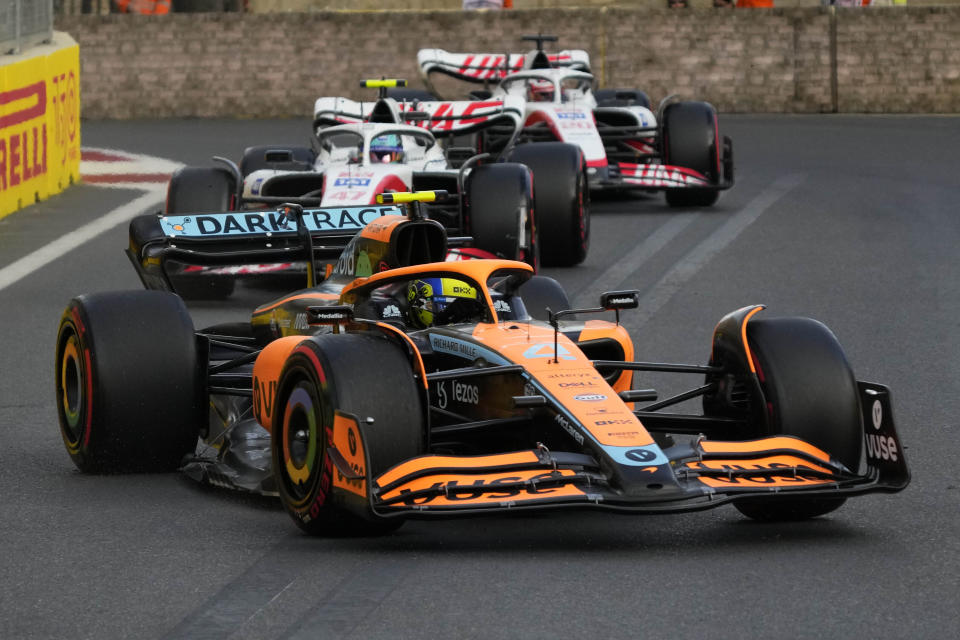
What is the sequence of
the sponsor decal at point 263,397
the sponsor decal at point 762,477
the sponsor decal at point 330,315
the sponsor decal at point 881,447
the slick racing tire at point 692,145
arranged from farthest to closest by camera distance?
the slick racing tire at point 692,145
the sponsor decal at point 263,397
the sponsor decal at point 330,315
the sponsor decal at point 881,447
the sponsor decal at point 762,477

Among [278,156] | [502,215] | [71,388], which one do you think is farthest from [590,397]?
[278,156]

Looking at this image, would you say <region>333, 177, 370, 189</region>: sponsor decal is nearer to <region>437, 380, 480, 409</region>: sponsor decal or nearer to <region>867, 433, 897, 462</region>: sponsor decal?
<region>437, 380, 480, 409</region>: sponsor decal

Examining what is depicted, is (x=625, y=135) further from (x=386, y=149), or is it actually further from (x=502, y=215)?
(x=502, y=215)

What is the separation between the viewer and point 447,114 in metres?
18.3

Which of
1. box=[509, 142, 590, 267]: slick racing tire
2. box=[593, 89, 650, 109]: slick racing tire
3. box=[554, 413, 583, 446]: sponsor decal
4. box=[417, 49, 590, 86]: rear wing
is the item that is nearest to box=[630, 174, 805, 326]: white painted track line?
box=[509, 142, 590, 267]: slick racing tire

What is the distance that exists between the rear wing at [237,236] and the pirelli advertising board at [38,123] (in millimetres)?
6155

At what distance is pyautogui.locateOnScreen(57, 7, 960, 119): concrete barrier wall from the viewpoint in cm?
2855

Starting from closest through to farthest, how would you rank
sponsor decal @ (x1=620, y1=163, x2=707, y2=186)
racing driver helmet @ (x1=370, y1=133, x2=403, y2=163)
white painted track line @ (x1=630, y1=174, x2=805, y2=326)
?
1. white painted track line @ (x1=630, y1=174, x2=805, y2=326)
2. racing driver helmet @ (x1=370, y1=133, x2=403, y2=163)
3. sponsor decal @ (x1=620, y1=163, x2=707, y2=186)

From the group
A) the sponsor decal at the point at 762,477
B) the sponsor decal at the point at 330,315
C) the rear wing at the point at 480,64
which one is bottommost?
the sponsor decal at the point at 762,477

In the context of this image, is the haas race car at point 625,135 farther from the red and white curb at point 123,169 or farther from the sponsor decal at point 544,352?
the sponsor decal at point 544,352

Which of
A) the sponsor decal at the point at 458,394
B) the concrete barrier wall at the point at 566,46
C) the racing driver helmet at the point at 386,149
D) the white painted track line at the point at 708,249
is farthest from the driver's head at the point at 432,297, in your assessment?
the concrete barrier wall at the point at 566,46

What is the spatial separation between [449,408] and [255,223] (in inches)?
186

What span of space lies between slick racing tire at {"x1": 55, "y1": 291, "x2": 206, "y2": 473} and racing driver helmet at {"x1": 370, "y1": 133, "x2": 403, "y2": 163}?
766 centimetres

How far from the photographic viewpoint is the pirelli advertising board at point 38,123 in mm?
18250
